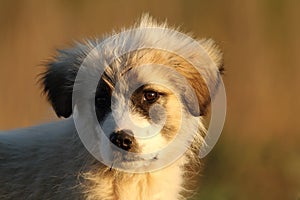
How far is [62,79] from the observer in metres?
6.64

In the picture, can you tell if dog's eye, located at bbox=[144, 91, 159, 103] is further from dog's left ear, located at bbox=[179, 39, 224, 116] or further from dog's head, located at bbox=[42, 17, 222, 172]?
dog's left ear, located at bbox=[179, 39, 224, 116]

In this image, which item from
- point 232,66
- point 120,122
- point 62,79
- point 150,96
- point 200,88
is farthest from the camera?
point 232,66

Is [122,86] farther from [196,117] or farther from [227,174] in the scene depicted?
[227,174]

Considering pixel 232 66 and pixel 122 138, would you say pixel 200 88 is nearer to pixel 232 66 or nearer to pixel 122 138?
pixel 122 138

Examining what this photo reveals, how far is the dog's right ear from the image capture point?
6.53 meters

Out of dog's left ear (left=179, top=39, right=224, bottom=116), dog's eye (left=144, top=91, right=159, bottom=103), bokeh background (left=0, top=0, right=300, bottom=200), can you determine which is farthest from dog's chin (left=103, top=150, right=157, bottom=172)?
bokeh background (left=0, top=0, right=300, bottom=200)

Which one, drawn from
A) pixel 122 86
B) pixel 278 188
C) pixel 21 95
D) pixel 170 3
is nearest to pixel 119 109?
pixel 122 86

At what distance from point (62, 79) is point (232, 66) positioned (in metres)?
3.89

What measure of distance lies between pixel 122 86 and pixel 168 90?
0.92ft

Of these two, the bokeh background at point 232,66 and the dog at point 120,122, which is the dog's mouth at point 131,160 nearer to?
the dog at point 120,122

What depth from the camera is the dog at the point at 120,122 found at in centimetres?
619

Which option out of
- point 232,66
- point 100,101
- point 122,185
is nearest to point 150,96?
point 100,101

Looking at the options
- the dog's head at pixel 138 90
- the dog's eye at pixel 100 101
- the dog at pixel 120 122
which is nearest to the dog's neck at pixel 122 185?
the dog at pixel 120 122

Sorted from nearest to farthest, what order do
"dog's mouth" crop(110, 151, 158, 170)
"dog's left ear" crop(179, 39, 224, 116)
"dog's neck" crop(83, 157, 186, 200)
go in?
"dog's mouth" crop(110, 151, 158, 170) → "dog's neck" crop(83, 157, 186, 200) → "dog's left ear" crop(179, 39, 224, 116)
